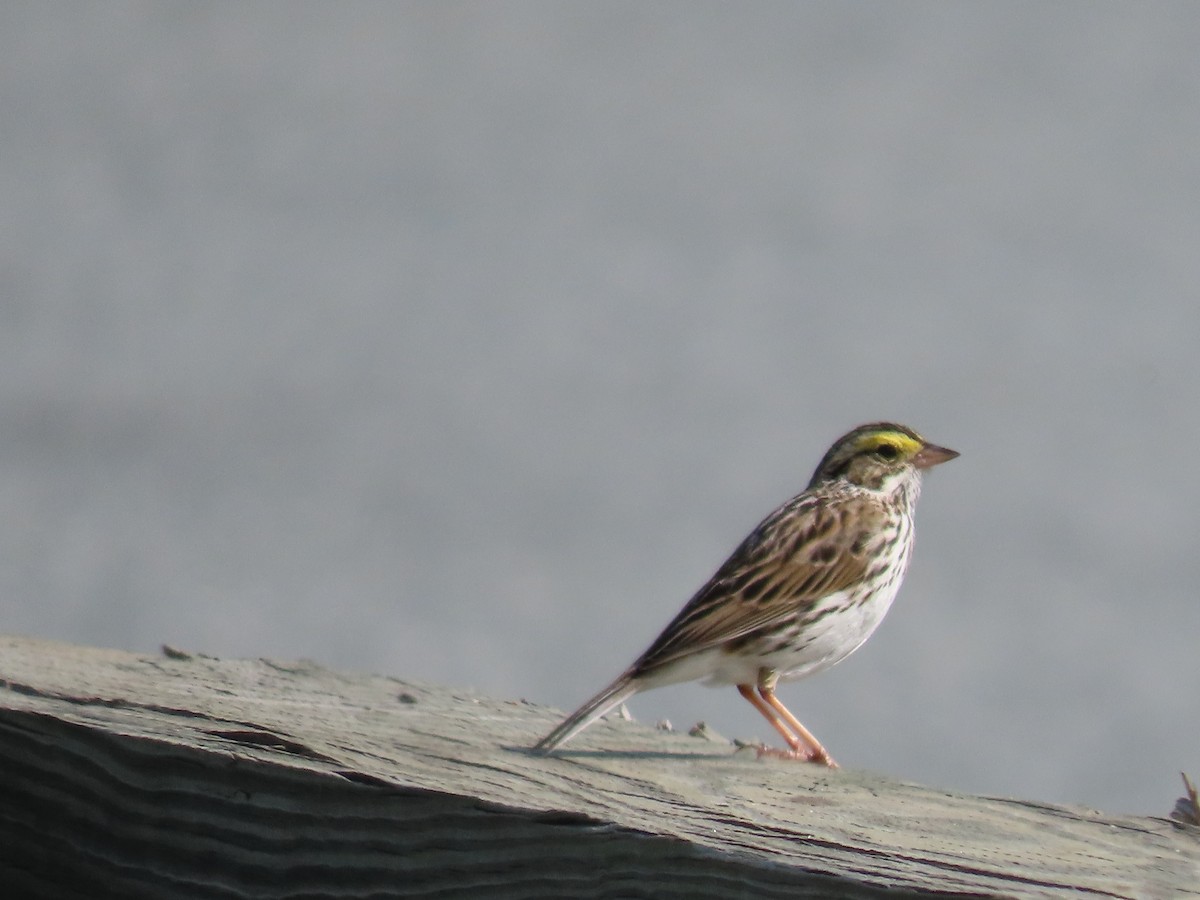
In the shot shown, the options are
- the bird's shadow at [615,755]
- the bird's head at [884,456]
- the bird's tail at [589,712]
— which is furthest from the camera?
the bird's head at [884,456]

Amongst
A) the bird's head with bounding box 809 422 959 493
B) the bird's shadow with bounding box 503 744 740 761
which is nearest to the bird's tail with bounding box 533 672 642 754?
the bird's shadow with bounding box 503 744 740 761

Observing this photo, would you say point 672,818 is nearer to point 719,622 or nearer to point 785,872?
point 785,872

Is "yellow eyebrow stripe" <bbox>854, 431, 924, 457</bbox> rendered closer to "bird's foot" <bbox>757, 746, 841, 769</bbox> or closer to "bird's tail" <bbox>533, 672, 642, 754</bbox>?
"bird's foot" <bbox>757, 746, 841, 769</bbox>

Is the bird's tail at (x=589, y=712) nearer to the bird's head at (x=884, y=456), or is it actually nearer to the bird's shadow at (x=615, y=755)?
the bird's shadow at (x=615, y=755)

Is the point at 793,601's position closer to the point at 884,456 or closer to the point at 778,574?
the point at 778,574

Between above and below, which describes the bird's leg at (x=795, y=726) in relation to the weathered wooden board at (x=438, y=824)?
above

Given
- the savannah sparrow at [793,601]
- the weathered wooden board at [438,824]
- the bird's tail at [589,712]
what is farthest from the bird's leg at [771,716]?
the weathered wooden board at [438,824]
